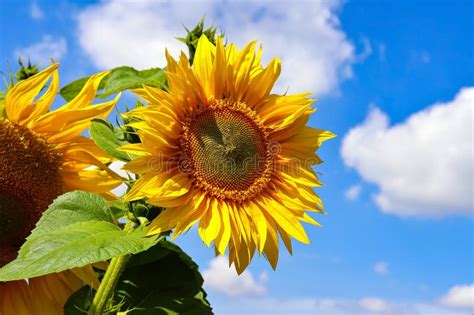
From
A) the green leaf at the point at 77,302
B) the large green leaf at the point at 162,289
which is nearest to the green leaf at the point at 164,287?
the large green leaf at the point at 162,289

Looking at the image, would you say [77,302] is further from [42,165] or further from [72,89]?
[72,89]

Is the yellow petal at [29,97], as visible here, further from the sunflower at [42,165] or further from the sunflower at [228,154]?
the sunflower at [228,154]

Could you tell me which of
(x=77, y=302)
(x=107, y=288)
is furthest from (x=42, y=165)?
(x=107, y=288)

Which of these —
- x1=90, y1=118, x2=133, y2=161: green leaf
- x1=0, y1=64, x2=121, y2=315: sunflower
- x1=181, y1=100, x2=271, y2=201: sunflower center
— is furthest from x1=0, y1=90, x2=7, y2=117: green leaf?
x1=181, y1=100, x2=271, y2=201: sunflower center

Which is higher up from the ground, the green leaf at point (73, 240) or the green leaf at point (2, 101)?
the green leaf at point (2, 101)

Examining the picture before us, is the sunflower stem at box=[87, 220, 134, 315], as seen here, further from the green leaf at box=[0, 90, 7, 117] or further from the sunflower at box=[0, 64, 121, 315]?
the green leaf at box=[0, 90, 7, 117]

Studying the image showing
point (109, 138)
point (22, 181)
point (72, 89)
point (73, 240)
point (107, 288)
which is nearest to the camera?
point (73, 240)
